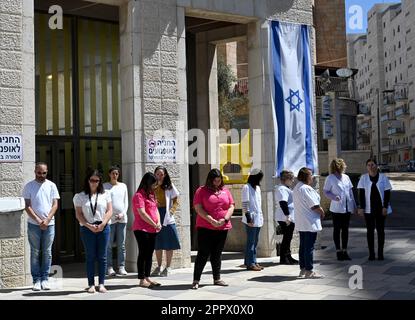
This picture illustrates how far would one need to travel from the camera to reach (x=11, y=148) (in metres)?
9.07

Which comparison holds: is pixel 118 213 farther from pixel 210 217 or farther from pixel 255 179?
pixel 255 179

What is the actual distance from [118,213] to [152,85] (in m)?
2.41

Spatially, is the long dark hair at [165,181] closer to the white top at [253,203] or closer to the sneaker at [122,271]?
the white top at [253,203]

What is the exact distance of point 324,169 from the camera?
35.5 m

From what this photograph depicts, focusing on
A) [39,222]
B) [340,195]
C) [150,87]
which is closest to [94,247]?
[39,222]

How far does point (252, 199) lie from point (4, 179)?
4.09 m

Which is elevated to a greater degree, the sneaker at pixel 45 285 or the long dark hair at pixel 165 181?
the long dark hair at pixel 165 181

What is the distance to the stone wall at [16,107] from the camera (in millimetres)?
8977

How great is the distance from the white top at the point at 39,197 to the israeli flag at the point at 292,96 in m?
5.03

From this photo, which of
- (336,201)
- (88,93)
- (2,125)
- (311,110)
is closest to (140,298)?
(2,125)

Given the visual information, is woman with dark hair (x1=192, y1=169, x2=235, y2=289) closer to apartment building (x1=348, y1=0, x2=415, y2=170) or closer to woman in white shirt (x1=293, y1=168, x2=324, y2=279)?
woman in white shirt (x1=293, y1=168, x2=324, y2=279)

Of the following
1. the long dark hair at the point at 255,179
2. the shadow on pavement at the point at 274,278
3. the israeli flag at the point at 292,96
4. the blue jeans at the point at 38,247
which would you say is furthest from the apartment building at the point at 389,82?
the blue jeans at the point at 38,247

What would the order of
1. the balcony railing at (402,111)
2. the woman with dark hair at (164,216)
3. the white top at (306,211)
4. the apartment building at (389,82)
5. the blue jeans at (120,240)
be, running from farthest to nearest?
the balcony railing at (402,111), the apartment building at (389,82), the blue jeans at (120,240), the woman with dark hair at (164,216), the white top at (306,211)
